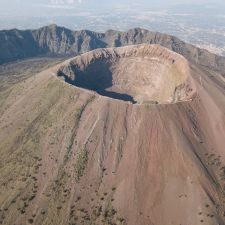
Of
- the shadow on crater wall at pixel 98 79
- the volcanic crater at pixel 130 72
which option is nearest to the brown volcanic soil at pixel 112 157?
the volcanic crater at pixel 130 72

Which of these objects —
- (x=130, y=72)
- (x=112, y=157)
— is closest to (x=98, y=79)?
(x=130, y=72)

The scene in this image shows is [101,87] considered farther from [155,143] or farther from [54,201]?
[54,201]

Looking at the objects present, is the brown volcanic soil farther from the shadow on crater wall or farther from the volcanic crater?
the shadow on crater wall

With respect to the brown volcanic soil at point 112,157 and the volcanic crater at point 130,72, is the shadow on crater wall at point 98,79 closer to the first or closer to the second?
the volcanic crater at point 130,72

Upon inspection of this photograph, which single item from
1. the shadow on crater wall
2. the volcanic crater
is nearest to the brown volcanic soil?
the volcanic crater

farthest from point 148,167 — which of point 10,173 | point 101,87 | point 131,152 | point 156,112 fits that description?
point 101,87

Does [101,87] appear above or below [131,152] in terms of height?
below
